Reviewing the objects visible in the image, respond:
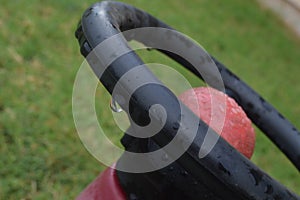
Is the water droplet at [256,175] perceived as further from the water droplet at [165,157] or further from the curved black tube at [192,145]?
the water droplet at [165,157]

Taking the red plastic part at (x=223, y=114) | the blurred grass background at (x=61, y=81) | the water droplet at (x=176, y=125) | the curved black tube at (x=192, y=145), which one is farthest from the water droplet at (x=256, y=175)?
the blurred grass background at (x=61, y=81)

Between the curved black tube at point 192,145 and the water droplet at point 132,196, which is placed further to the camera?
the water droplet at point 132,196

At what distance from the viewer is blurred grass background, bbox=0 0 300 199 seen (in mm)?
1523

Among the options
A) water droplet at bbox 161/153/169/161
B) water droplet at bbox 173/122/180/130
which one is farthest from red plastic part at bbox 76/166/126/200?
water droplet at bbox 173/122/180/130

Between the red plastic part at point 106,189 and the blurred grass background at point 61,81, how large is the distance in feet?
1.69

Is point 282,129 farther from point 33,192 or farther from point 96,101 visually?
point 96,101

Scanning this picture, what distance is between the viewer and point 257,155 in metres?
2.28

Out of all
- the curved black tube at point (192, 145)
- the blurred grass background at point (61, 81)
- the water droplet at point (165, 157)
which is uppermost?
the curved black tube at point (192, 145)

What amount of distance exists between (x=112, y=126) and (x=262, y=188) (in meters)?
1.28

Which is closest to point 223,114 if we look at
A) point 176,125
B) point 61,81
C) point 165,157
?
point 165,157

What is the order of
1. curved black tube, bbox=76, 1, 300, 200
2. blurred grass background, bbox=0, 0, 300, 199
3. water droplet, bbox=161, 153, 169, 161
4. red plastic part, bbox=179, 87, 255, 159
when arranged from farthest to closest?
blurred grass background, bbox=0, 0, 300, 199 → red plastic part, bbox=179, 87, 255, 159 → water droplet, bbox=161, 153, 169, 161 → curved black tube, bbox=76, 1, 300, 200

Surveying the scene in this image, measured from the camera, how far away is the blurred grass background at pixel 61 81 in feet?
5.00

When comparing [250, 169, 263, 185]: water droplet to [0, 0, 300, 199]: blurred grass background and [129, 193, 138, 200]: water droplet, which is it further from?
[0, 0, 300, 199]: blurred grass background

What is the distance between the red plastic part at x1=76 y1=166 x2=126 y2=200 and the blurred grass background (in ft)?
1.69
